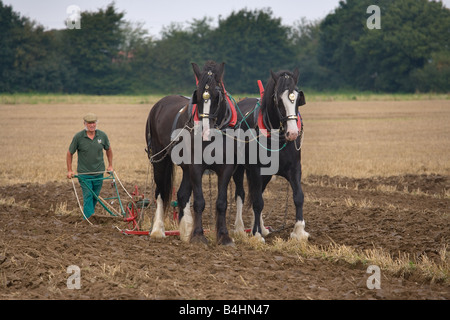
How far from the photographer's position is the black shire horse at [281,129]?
25.0 ft

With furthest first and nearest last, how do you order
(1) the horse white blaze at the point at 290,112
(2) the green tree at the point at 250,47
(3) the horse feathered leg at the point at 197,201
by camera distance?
(2) the green tree at the point at 250,47 < (3) the horse feathered leg at the point at 197,201 < (1) the horse white blaze at the point at 290,112

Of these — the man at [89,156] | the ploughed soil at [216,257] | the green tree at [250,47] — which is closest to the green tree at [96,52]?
the green tree at [250,47]

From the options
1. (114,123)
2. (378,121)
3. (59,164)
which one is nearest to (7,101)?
(114,123)

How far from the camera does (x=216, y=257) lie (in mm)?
6906

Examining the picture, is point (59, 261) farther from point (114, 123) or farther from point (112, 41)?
point (112, 41)

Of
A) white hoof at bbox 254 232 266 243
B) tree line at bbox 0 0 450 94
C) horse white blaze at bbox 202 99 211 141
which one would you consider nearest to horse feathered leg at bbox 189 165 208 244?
horse white blaze at bbox 202 99 211 141

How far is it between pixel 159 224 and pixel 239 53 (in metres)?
53.4

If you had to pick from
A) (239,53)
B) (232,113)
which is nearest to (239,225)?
(232,113)

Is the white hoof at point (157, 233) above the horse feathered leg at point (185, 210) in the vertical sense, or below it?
below

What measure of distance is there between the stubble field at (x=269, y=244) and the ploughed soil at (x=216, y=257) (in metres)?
0.02

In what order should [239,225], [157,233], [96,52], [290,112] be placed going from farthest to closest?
[96,52]
[239,225]
[157,233]
[290,112]

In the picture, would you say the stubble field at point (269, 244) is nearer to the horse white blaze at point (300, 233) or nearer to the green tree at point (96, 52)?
the horse white blaze at point (300, 233)

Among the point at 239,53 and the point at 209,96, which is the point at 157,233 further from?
the point at 239,53
